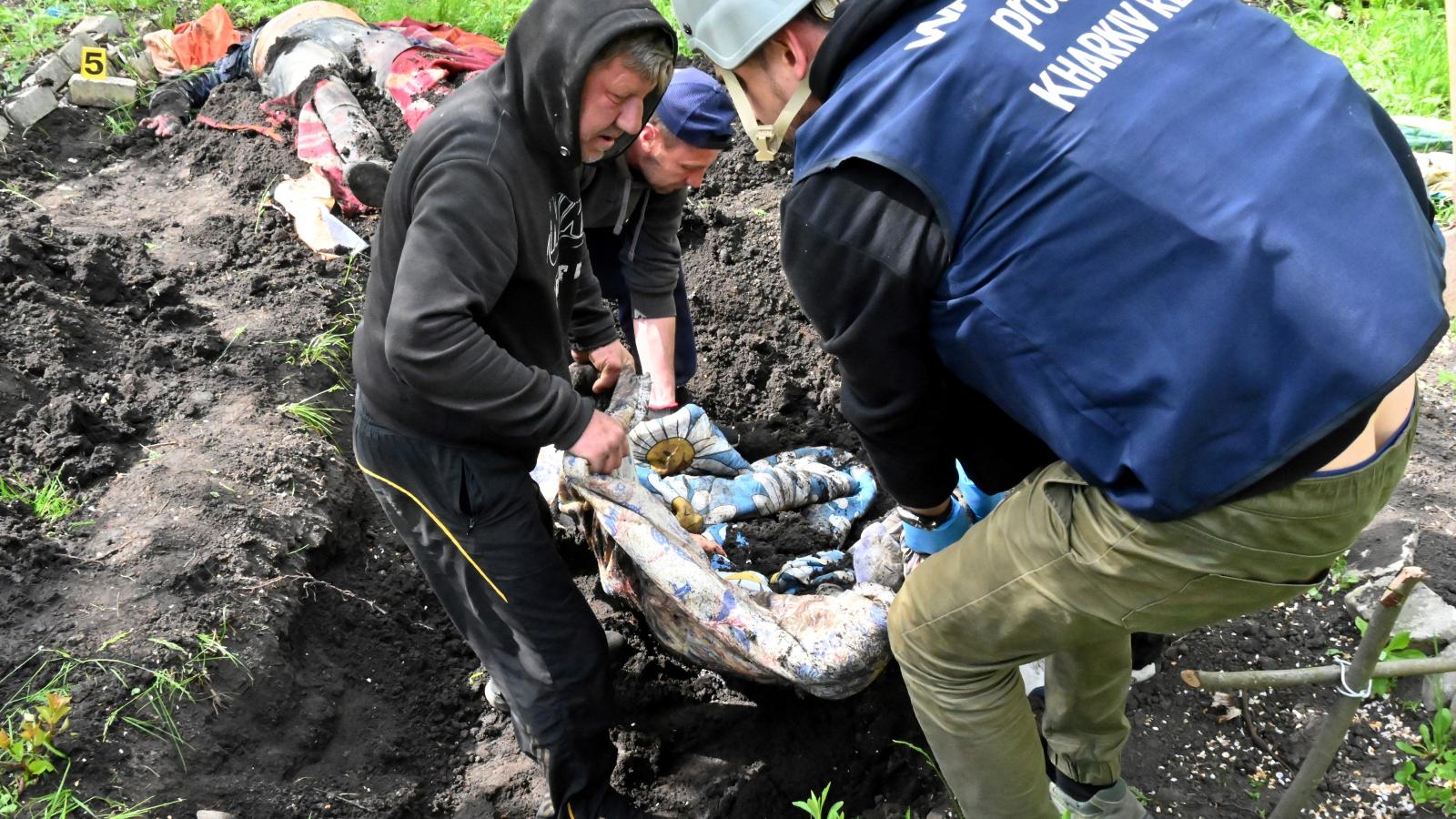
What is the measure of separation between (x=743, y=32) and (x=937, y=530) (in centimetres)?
117

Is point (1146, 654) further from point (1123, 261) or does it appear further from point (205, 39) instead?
point (205, 39)

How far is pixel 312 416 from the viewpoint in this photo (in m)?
3.68

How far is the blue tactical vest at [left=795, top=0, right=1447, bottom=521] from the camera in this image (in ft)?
4.88

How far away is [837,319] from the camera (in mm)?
1780

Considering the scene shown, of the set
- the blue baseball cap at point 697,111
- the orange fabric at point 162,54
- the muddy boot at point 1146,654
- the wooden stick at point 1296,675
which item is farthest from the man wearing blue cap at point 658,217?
the orange fabric at point 162,54

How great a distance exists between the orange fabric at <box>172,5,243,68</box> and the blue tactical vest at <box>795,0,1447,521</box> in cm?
635

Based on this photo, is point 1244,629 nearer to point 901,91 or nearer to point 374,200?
point 901,91

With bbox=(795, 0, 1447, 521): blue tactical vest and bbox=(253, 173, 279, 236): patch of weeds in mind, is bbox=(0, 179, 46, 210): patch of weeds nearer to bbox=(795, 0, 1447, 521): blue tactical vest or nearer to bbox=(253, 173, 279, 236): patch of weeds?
bbox=(253, 173, 279, 236): patch of weeds

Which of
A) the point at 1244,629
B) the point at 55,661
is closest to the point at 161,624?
the point at 55,661

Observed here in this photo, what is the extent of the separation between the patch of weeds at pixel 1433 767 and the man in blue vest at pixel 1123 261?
3.87 feet

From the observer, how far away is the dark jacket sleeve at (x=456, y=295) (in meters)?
1.99

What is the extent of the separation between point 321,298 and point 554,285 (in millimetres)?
2456

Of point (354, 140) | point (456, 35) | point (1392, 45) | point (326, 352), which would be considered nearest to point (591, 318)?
point (326, 352)

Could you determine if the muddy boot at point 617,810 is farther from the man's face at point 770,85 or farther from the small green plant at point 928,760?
the man's face at point 770,85
